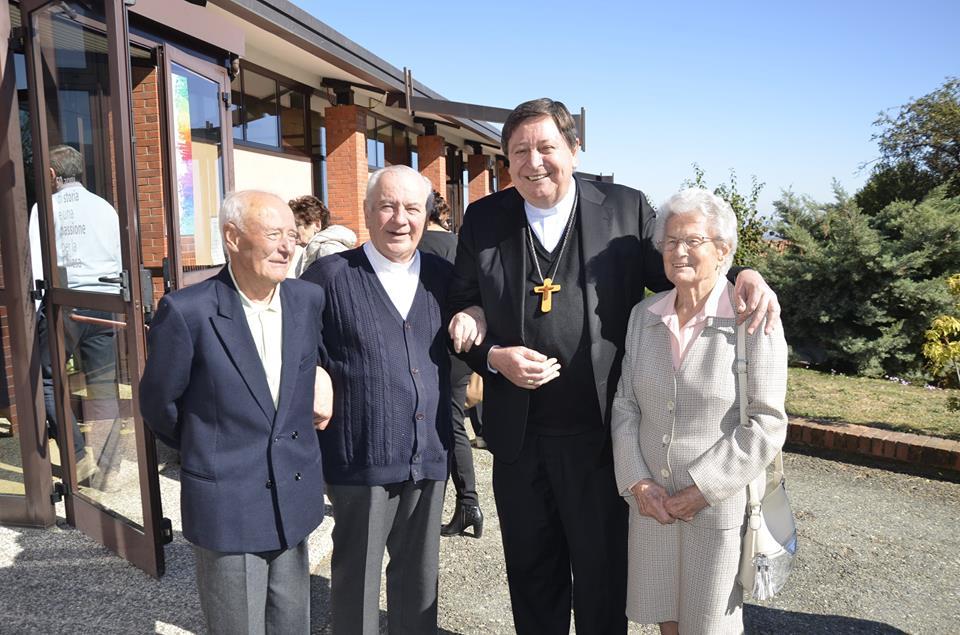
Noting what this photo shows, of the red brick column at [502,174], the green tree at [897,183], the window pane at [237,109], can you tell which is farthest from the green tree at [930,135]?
the window pane at [237,109]

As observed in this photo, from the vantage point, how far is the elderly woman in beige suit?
2.05 m

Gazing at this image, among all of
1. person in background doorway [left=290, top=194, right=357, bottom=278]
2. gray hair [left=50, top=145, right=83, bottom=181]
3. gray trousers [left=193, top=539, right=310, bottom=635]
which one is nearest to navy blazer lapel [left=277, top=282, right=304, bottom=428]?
gray trousers [left=193, top=539, right=310, bottom=635]

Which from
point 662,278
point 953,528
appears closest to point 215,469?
point 662,278

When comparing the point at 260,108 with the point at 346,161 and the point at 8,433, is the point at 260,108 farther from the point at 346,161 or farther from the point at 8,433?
the point at 8,433

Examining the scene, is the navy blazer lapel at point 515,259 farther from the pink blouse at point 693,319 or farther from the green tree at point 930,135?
the green tree at point 930,135

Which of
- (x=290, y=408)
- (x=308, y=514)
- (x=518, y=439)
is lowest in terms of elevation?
(x=308, y=514)

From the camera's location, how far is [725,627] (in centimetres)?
215

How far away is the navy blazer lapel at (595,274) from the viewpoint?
93.4 inches

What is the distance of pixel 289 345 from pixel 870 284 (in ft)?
26.0

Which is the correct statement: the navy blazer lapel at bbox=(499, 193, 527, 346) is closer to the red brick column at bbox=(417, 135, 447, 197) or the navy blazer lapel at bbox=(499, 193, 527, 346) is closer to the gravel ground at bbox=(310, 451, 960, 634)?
the gravel ground at bbox=(310, 451, 960, 634)

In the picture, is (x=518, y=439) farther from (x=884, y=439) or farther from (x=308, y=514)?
(x=884, y=439)

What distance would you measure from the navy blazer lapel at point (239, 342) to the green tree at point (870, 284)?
7671 millimetres

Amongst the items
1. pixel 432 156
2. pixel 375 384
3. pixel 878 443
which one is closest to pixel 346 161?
pixel 432 156

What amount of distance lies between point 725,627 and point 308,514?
1.35 metres
